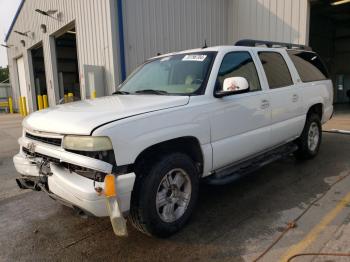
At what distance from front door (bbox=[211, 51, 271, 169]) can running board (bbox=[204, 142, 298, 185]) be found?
9 cm

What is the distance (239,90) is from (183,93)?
2.02 ft

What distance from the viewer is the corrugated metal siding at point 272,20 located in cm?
1098

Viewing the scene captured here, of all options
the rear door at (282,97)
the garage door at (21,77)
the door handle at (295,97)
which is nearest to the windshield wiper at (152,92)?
the rear door at (282,97)

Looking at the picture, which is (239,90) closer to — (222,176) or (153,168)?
(222,176)

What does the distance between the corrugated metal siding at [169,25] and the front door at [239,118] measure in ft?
21.4

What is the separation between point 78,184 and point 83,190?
0.10 meters

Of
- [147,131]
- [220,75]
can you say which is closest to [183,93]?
[220,75]

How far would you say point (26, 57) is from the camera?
20062 mm

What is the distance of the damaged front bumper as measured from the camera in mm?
2678

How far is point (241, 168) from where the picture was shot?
157 inches

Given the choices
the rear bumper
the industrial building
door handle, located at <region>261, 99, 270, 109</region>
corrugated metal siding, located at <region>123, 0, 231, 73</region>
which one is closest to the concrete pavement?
the rear bumper

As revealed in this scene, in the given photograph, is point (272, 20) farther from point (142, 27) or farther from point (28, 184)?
point (28, 184)

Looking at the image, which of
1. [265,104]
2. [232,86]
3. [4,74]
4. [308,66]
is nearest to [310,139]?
[308,66]

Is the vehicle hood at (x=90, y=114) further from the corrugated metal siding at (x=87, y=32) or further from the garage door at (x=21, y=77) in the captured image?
the garage door at (x=21, y=77)
